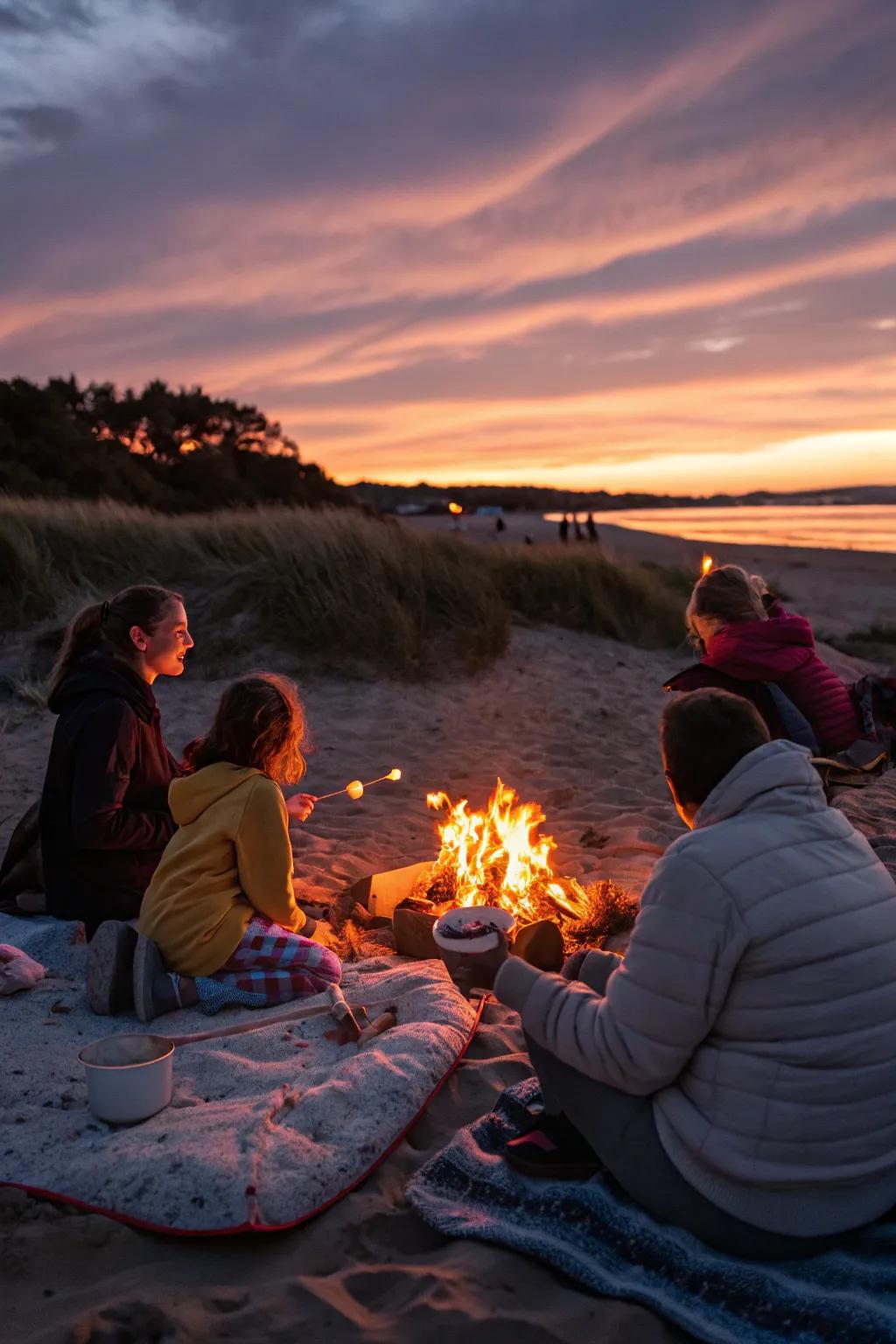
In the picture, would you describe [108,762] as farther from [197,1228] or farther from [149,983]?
[197,1228]

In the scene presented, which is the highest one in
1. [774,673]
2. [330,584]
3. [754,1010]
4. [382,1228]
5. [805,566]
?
[330,584]

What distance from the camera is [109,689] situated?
14.6ft

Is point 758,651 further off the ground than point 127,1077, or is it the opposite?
point 758,651

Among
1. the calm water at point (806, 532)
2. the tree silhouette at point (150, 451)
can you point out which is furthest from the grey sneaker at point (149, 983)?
the calm water at point (806, 532)

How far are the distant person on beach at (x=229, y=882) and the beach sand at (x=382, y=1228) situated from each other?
91 cm

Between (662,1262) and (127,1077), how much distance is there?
1.56m

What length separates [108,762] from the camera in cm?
436

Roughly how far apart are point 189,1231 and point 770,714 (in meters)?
3.50

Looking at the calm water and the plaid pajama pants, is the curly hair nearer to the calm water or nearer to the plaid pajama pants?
the plaid pajama pants

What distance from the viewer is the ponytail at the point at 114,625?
15.0ft

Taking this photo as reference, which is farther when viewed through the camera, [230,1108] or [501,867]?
[501,867]

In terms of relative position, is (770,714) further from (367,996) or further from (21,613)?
(21,613)

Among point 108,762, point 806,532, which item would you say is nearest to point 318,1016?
point 108,762

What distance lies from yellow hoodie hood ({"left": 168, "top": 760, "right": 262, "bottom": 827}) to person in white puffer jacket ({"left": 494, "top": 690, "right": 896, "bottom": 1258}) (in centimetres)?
180
